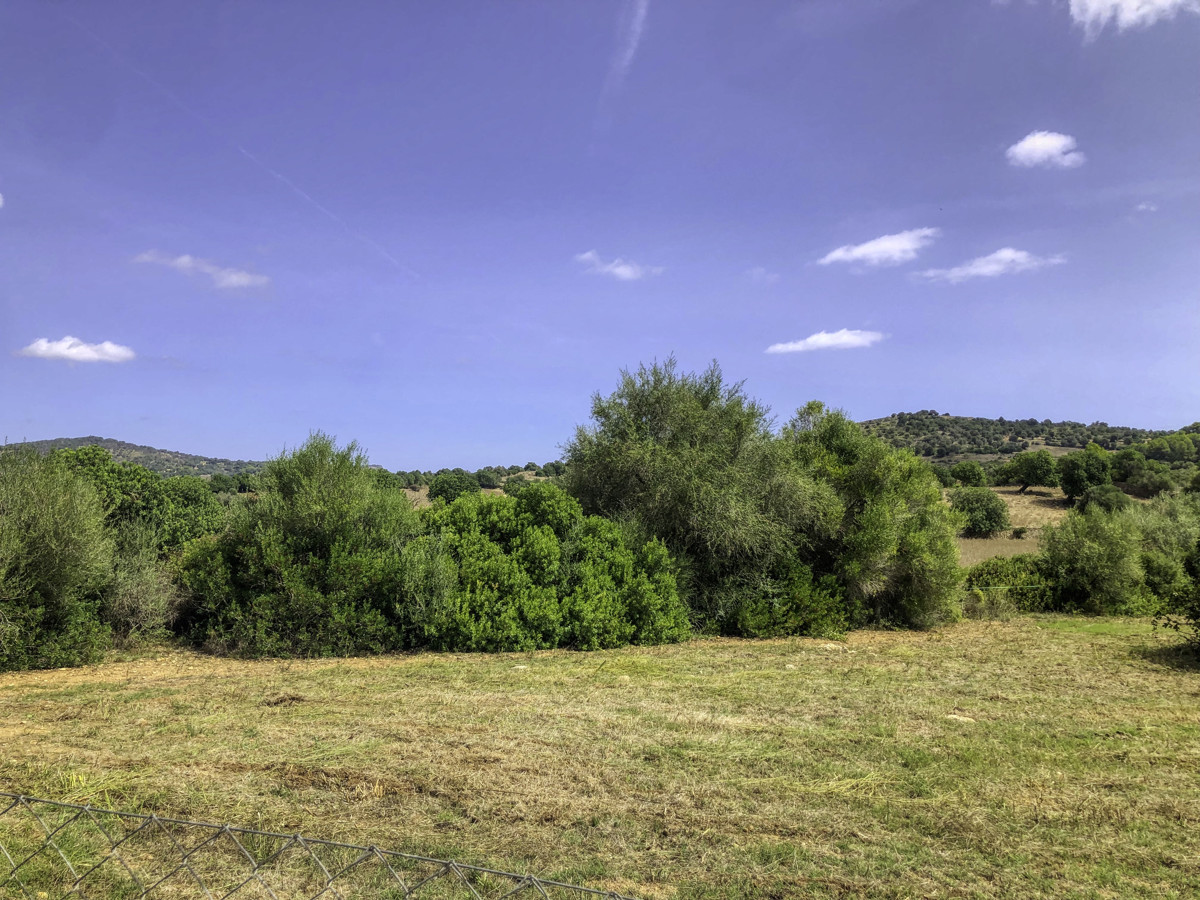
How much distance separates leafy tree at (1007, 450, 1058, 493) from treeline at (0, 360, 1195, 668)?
49244mm

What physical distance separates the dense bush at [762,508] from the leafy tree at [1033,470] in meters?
50.1

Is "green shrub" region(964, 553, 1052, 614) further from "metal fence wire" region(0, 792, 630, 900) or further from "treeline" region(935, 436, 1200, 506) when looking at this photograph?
"treeline" region(935, 436, 1200, 506)

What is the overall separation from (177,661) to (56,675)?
169 centimetres

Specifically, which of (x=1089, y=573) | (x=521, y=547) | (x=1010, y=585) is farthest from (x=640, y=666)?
(x=1089, y=573)

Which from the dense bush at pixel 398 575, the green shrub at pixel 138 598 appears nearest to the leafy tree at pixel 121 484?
the green shrub at pixel 138 598

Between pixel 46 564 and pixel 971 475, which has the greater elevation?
pixel 971 475

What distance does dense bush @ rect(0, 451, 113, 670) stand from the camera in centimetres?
1092

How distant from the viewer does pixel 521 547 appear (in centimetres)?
1409

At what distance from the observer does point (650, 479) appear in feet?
52.5

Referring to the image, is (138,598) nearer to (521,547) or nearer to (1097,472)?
(521,547)

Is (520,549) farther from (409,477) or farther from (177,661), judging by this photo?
(409,477)

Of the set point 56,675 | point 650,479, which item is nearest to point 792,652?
point 650,479

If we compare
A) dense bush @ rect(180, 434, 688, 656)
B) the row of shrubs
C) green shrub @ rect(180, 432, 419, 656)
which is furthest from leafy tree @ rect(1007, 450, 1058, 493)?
green shrub @ rect(180, 432, 419, 656)

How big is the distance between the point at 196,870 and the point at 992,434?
346 ft
